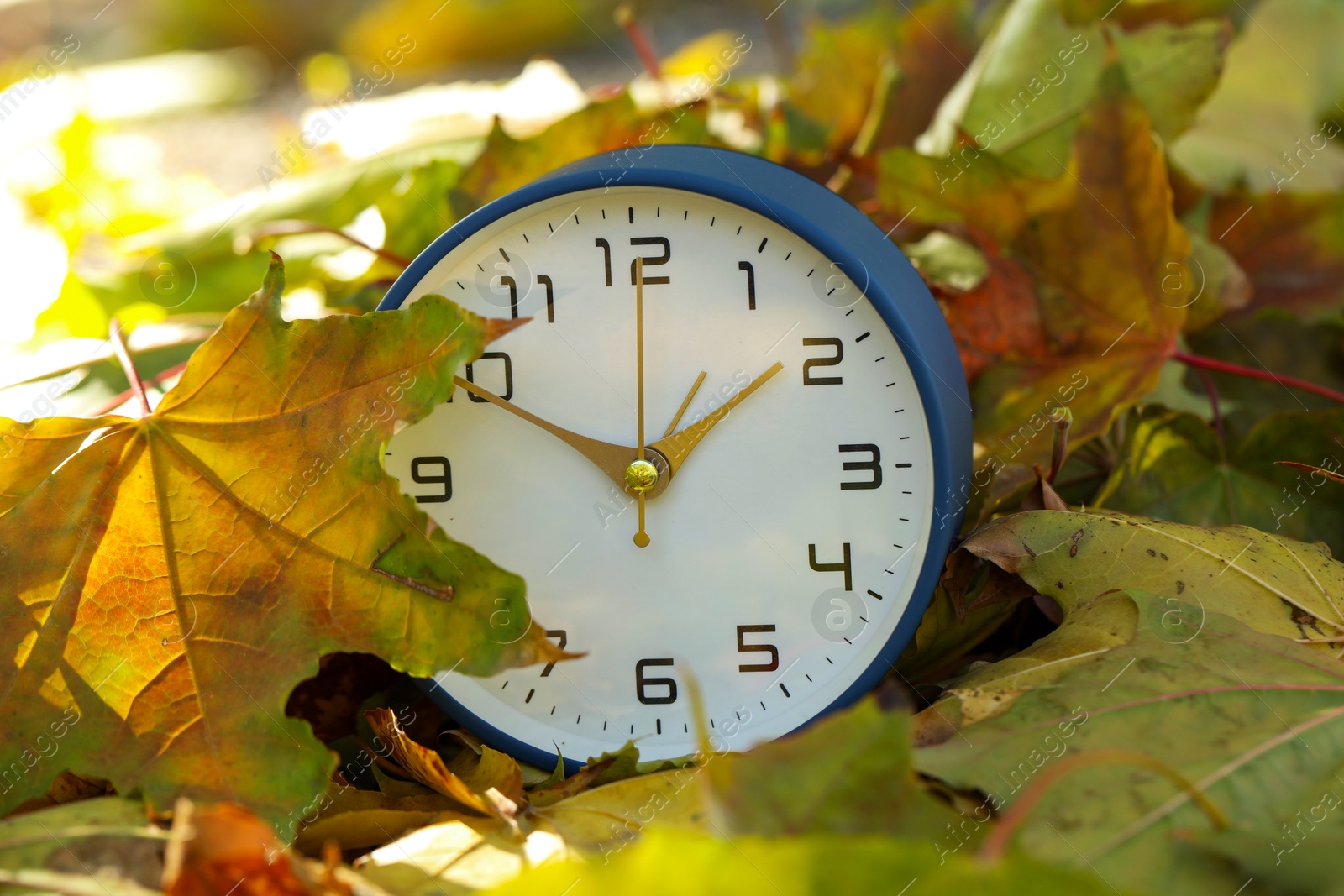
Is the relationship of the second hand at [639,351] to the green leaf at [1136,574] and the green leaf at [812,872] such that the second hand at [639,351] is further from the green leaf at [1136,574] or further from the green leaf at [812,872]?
the green leaf at [812,872]

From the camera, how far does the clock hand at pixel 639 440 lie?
0.80 meters

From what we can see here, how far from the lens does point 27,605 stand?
2.40 ft

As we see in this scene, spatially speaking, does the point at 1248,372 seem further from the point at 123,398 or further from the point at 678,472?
the point at 123,398

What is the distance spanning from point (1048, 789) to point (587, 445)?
430 millimetres

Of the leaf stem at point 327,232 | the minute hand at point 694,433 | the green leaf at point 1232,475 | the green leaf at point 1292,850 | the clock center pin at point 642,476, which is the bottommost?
the green leaf at point 1292,850

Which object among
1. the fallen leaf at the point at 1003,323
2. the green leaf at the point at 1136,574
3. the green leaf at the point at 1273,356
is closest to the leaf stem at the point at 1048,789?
the green leaf at the point at 1136,574

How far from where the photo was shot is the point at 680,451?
2.66 ft

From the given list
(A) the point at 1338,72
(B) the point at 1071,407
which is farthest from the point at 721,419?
(A) the point at 1338,72

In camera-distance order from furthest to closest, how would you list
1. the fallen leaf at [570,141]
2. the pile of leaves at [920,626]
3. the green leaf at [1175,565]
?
the fallen leaf at [570,141] → the green leaf at [1175,565] → the pile of leaves at [920,626]

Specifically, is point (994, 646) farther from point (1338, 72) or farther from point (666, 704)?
point (1338, 72)

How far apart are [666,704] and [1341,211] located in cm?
101

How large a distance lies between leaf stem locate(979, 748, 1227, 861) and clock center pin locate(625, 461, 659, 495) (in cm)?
37

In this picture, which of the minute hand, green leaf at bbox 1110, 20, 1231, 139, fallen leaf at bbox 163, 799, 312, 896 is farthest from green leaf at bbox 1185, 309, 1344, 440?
fallen leaf at bbox 163, 799, 312, 896

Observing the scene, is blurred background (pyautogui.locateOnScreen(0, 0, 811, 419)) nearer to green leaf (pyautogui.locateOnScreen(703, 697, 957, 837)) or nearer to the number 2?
the number 2
